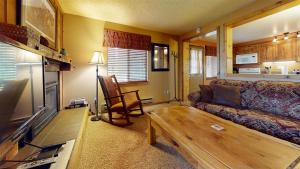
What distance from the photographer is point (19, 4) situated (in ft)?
4.45

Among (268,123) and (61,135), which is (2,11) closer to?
(61,135)

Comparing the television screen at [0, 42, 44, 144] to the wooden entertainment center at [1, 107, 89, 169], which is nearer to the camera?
the television screen at [0, 42, 44, 144]

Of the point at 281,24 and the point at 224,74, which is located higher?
the point at 281,24

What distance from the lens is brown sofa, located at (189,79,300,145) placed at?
1.68 meters

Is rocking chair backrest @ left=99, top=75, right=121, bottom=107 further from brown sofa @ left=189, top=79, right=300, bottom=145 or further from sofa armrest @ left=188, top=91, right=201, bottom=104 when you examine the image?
brown sofa @ left=189, top=79, right=300, bottom=145

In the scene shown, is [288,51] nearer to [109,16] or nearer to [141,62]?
[141,62]

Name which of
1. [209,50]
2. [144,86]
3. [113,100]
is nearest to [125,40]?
[144,86]

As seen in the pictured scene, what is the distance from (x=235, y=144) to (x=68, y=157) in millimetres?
1292

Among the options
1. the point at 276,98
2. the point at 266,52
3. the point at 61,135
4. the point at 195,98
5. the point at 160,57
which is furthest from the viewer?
the point at 266,52

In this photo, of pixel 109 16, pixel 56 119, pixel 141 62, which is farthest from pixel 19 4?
pixel 141 62

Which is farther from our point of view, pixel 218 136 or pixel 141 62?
pixel 141 62

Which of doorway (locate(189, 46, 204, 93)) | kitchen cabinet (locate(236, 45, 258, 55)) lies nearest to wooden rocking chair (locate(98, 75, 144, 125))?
doorway (locate(189, 46, 204, 93))

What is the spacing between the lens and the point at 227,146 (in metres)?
1.11

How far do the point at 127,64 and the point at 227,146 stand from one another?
3.17 meters
